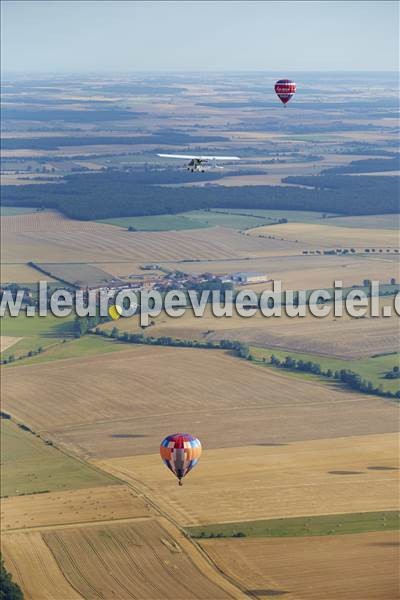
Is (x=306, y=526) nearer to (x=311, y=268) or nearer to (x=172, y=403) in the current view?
(x=172, y=403)

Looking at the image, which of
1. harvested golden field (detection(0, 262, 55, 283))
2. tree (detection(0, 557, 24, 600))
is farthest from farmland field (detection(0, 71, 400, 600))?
tree (detection(0, 557, 24, 600))

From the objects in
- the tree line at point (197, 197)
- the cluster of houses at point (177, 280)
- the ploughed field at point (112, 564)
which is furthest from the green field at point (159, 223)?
the ploughed field at point (112, 564)

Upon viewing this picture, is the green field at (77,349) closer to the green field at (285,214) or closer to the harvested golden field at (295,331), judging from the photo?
the harvested golden field at (295,331)

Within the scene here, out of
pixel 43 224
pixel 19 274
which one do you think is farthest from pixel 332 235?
pixel 19 274

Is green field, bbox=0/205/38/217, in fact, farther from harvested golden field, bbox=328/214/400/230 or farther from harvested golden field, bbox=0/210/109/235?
A: harvested golden field, bbox=328/214/400/230

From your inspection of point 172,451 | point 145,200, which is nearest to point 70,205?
point 145,200

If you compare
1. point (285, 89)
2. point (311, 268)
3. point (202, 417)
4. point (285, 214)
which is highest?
point (285, 89)

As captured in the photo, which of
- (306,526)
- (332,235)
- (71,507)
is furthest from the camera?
(332,235)
